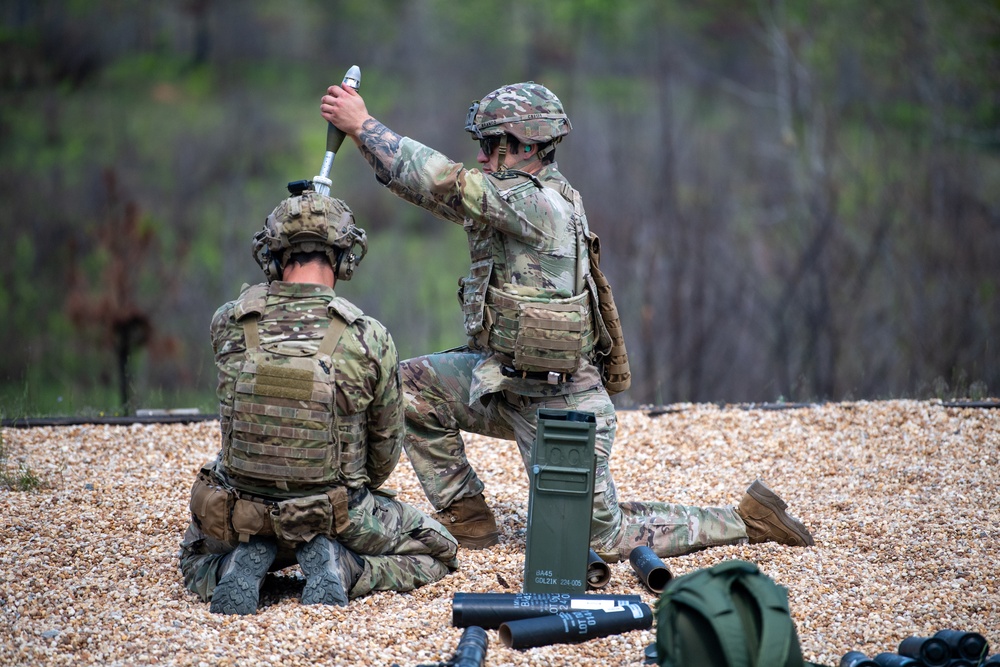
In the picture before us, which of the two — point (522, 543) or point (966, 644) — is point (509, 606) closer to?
point (522, 543)

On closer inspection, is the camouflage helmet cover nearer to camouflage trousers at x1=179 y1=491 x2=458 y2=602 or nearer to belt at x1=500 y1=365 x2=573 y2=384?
belt at x1=500 y1=365 x2=573 y2=384

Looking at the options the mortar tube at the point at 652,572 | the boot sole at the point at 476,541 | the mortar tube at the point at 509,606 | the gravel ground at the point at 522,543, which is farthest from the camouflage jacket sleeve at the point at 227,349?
the mortar tube at the point at 652,572

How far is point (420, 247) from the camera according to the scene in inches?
832

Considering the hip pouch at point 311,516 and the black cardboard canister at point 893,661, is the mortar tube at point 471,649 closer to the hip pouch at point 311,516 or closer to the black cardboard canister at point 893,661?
the hip pouch at point 311,516

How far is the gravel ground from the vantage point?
410 cm

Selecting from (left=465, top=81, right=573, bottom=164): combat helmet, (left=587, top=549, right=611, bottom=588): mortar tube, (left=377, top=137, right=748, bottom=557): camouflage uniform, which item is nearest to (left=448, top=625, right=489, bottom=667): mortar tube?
(left=587, top=549, right=611, bottom=588): mortar tube

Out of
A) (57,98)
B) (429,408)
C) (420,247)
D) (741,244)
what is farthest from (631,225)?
(57,98)

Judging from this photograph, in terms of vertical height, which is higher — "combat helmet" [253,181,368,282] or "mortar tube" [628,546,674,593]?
"combat helmet" [253,181,368,282]

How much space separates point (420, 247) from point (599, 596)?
17.1m

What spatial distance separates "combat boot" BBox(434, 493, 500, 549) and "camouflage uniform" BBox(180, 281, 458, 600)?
0.43 metres

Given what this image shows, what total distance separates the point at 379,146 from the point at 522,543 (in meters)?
2.01

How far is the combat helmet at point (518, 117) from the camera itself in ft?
16.6

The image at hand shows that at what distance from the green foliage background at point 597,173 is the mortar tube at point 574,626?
15.2 feet

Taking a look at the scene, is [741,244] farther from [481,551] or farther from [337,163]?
[481,551]
